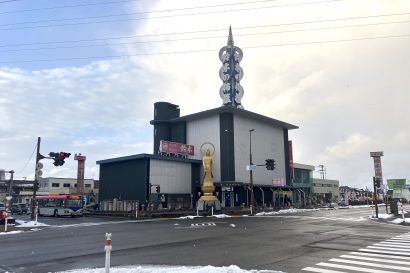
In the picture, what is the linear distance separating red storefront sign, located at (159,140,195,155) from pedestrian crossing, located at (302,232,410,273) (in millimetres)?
45643

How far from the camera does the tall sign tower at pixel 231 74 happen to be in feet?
236

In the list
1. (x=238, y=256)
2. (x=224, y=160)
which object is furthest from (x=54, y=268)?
(x=224, y=160)

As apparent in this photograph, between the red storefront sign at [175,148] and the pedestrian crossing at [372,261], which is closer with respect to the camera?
the pedestrian crossing at [372,261]

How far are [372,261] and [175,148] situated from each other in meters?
50.2

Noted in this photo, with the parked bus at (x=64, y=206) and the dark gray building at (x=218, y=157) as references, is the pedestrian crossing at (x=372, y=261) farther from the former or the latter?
the parked bus at (x=64, y=206)

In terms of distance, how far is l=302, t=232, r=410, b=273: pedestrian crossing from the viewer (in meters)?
9.51

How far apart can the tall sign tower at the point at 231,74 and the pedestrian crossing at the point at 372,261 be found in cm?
5885

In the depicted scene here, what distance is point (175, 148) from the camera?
197ft

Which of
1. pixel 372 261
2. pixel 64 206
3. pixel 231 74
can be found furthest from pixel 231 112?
pixel 372 261

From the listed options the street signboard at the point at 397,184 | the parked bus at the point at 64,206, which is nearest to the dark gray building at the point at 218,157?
the parked bus at the point at 64,206

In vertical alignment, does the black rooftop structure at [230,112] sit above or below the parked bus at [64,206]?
above

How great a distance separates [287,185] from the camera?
2832 inches

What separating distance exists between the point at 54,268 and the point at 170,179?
1776 inches

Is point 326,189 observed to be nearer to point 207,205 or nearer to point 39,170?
point 207,205
